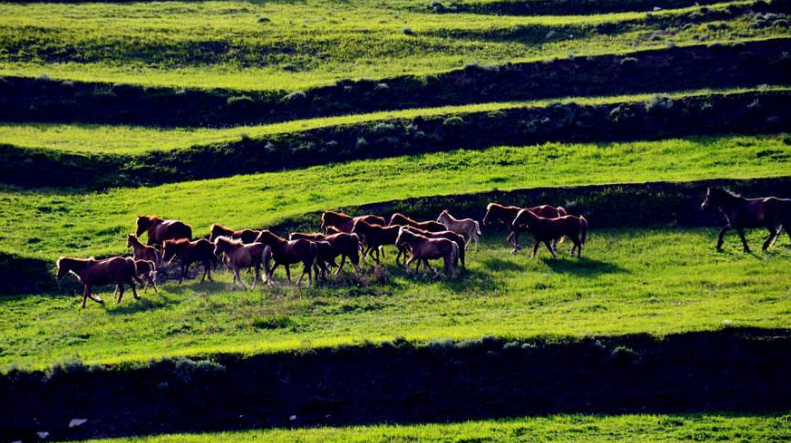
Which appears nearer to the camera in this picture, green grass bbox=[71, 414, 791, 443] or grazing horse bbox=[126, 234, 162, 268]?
green grass bbox=[71, 414, 791, 443]

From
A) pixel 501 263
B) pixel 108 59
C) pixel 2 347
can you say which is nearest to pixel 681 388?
pixel 501 263

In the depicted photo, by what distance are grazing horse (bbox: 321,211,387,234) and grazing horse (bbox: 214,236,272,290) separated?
4083mm

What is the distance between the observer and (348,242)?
36.2 m

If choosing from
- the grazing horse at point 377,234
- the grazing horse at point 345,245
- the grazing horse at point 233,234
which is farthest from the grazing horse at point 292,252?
the grazing horse at point 377,234

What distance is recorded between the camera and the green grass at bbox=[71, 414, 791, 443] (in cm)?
2555

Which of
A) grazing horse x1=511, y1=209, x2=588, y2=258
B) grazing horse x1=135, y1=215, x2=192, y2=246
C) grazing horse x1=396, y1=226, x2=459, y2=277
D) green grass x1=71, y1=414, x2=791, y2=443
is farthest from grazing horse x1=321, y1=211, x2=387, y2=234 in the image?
green grass x1=71, y1=414, x2=791, y2=443

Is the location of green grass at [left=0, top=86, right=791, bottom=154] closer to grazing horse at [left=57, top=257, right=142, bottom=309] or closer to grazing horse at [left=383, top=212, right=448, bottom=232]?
grazing horse at [left=383, top=212, right=448, bottom=232]

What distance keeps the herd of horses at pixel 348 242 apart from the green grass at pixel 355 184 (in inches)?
121

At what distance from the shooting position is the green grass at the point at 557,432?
1006 inches

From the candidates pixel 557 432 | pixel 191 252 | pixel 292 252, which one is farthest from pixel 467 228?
pixel 557 432

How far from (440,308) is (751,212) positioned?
13.2 meters

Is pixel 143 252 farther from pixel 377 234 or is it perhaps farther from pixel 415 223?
pixel 415 223

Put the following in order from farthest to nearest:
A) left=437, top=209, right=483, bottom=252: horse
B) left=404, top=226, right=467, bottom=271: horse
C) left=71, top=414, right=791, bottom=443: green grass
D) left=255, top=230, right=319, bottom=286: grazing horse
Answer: left=437, top=209, right=483, bottom=252: horse < left=404, top=226, right=467, bottom=271: horse < left=255, top=230, right=319, bottom=286: grazing horse < left=71, top=414, right=791, bottom=443: green grass

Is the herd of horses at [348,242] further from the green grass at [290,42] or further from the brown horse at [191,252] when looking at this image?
the green grass at [290,42]
